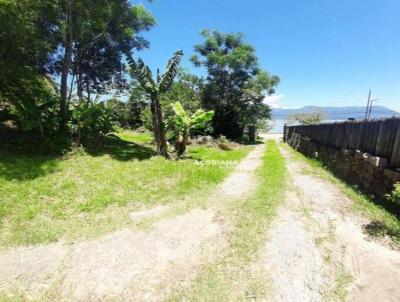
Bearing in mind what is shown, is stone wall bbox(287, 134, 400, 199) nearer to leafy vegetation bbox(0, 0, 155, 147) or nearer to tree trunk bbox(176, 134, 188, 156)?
tree trunk bbox(176, 134, 188, 156)

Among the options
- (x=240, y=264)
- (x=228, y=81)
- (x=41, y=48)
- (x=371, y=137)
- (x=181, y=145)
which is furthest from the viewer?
(x=228, y=81)

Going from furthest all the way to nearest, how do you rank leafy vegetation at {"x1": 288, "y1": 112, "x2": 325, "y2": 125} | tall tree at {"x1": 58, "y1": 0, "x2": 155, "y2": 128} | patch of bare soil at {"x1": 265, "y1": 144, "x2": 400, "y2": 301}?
leafy vegetation at {"x1": 288, "y1": 112, "x2": 325, "y2": 125} < tall tree at {"x1": 58, "y1": 0, "x2": 155, "y2": 128} < patch of bare soil at {"x1": 265, "y1": 144, "x2": 400, "y2": 301}

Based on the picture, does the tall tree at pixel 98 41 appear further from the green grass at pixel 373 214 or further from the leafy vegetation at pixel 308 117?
the leafy vegetation at pixel 308 117

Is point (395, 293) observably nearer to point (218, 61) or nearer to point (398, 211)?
point (398, 211)

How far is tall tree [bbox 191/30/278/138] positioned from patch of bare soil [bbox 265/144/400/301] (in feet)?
63.4

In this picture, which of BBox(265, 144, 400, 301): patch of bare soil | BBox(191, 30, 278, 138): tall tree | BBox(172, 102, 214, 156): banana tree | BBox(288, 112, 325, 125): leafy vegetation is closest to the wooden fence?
BBox(265, 144, 400, 301): patch of bare soil

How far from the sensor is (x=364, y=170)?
267 inches

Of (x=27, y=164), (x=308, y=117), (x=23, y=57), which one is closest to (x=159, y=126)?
(x=27, y=164)

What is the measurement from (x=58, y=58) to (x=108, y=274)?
633 inches

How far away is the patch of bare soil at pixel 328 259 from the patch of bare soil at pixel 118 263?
1.05 metres

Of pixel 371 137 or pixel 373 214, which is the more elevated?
pixel 371 137

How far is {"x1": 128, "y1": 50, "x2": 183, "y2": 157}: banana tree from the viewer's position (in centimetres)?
1026

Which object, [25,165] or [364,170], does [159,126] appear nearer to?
[25,165]

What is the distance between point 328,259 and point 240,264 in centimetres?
125
